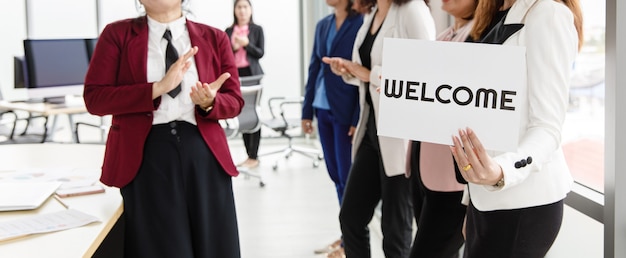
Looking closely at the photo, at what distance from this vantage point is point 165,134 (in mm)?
2236

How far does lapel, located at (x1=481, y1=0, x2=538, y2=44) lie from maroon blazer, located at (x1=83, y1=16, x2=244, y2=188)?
104 centimetres

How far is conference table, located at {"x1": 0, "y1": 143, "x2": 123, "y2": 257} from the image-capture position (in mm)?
1688

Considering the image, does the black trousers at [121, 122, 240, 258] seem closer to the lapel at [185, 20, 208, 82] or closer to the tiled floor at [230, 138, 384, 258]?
the lapel at [185, 20, 208, 82]

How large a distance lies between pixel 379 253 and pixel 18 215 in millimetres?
2390

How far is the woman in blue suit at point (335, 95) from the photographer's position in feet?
11.0

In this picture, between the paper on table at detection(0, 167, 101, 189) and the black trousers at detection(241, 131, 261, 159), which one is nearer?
the paper on table at detection(0, 167, 101, 189)

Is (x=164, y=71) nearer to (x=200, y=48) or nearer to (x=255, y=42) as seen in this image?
(x=200, y=48)

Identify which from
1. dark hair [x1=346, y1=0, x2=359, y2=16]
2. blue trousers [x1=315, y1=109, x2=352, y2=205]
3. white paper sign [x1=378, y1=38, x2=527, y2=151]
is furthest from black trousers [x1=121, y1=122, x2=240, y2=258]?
dark hair [x1=346, y1=0, x2=359, y2=16]

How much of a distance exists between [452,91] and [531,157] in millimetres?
217

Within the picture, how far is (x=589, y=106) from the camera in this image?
213 centimetres

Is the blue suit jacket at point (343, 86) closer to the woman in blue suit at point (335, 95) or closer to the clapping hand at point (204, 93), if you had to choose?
the woman in blue suit at point (335, 95)

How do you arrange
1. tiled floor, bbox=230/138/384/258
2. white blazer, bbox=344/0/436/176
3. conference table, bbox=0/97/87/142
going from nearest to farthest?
1. white blazer, bbox=344/0/436/176
2. tiled floor, bbox=230/138/384/258
3. conference table, bbox=0/97/87/142

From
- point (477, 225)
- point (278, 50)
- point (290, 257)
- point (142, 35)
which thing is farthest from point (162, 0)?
point (278, 50)

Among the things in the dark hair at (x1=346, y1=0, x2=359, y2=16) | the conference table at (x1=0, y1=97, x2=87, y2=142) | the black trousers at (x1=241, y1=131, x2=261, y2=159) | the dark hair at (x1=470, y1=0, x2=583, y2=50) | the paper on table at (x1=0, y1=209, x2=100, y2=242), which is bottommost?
the black trousers at (x1=241, y1=131, x2=261, y2=159)
